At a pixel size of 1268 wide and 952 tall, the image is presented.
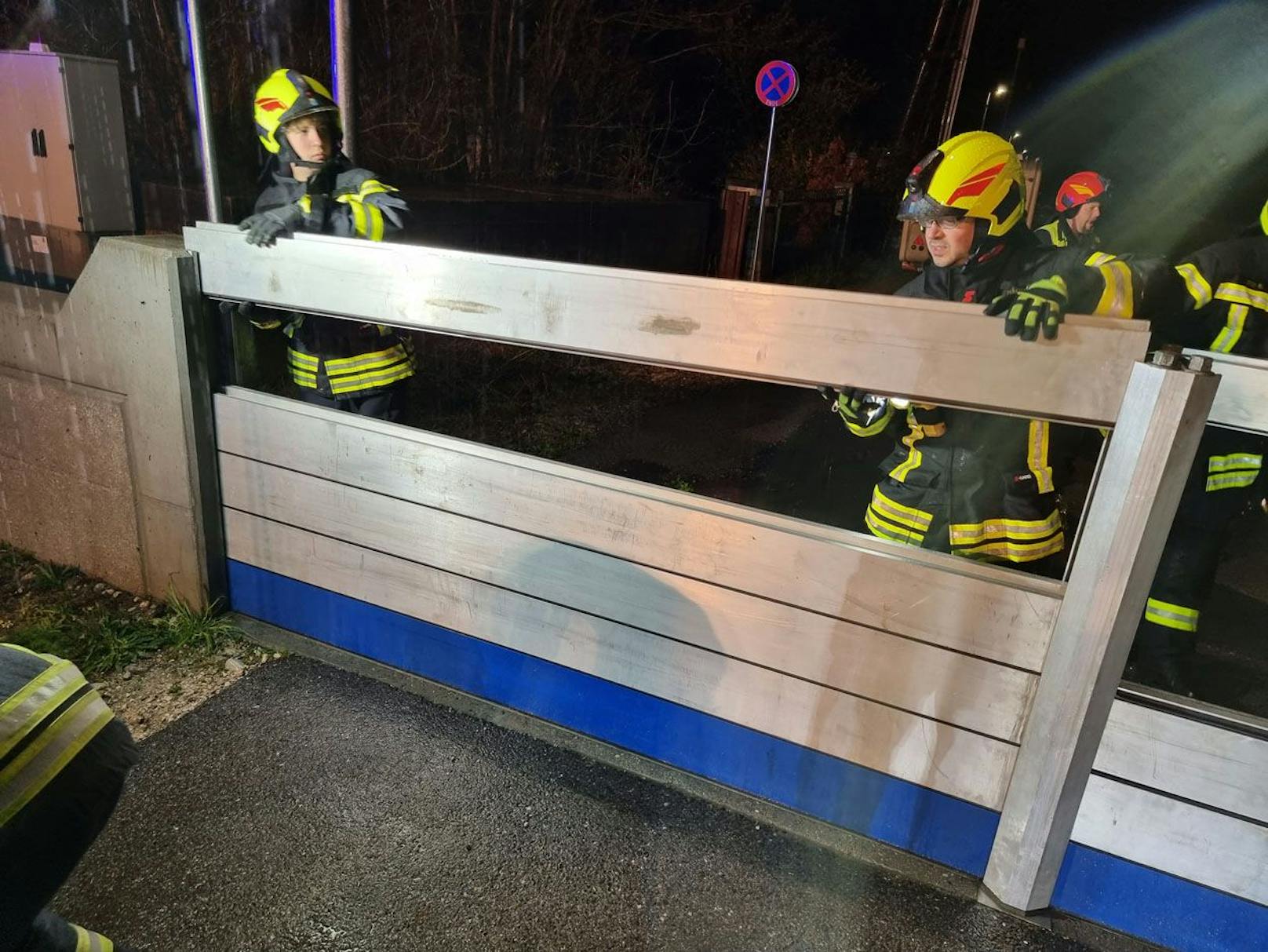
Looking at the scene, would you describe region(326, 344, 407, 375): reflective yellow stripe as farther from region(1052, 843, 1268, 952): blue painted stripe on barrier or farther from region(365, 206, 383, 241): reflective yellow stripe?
region(1052, 843, 1268, 952): blue painted stripe on barrier

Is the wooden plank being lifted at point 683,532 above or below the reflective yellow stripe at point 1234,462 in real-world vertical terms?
below

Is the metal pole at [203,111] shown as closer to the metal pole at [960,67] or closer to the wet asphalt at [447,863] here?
the wet asphalt at [447,863]

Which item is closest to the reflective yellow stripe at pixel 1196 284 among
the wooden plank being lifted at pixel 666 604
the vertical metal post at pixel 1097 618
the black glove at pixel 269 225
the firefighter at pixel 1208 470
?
the firefighter at pixel 1208 470

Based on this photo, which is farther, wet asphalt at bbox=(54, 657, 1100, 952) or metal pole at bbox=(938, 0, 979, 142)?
metal pole at bbox=(938, 0, 979, 142)

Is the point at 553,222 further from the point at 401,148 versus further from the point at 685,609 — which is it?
the point at 685,609

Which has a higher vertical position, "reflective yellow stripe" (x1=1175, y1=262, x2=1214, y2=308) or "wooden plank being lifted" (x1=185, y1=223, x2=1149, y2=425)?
"reflective yellow stripe" (x1=1175, y1=262, x2=1214, y2=308)

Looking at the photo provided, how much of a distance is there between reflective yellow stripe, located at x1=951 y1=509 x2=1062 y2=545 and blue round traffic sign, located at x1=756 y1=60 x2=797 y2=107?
7935 mm

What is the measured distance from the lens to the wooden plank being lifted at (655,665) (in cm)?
224

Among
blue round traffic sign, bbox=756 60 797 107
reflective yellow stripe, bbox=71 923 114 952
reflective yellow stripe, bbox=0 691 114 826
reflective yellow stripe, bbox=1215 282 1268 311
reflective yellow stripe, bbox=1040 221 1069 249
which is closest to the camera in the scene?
reflective yellow stripe, bbox=0 691 114 826

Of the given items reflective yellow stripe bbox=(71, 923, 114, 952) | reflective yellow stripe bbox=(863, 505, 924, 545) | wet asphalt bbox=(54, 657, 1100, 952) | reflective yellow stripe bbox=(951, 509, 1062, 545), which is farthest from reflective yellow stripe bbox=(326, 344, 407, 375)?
reflective yellow stripe bbox=(71, 923, 114, 952)

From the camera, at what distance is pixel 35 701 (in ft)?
3.05

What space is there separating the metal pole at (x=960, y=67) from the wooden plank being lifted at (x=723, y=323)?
54.8 feet

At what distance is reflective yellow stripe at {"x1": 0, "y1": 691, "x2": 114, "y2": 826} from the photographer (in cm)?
89

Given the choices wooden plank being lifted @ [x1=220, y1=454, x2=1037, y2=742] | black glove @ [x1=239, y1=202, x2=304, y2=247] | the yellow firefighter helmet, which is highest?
the yellow firefighter helmet
